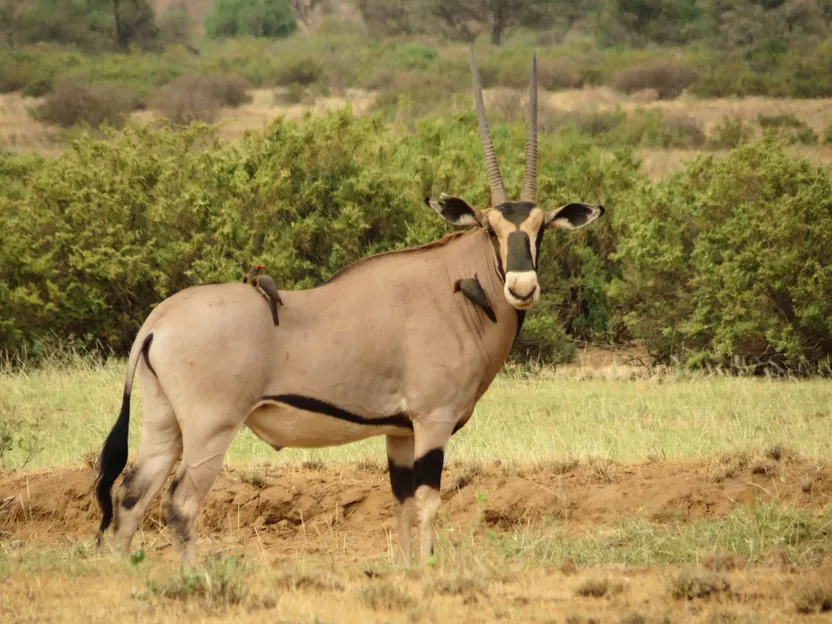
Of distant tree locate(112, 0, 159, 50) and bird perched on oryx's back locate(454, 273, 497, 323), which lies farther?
distant tree locate(112, 0, 159, 50)

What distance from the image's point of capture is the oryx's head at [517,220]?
286 inches

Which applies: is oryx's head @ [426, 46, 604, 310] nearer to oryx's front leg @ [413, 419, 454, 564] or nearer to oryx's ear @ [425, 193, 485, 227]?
oryx's ear @ [425, 193, 485, 227]

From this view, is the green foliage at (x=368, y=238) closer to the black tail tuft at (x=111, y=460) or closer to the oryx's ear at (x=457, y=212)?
the oryx's ear at (x=457, y=212)

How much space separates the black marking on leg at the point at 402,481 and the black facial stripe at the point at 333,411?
490 mm

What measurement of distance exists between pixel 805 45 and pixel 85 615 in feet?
180

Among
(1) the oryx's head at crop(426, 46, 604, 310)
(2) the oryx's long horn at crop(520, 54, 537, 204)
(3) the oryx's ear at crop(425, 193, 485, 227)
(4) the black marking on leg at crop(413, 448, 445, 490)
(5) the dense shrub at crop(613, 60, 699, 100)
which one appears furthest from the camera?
(5) the dense shrub at crop(613, 60, 699, 100)

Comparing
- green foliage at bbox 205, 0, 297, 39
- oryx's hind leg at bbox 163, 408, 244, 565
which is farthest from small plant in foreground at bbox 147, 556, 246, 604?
green foliage at bbox 205, 0, 297, 39

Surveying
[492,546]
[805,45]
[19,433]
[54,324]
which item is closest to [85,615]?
[492,546]

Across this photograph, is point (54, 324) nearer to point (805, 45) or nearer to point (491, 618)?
point (491, 618)

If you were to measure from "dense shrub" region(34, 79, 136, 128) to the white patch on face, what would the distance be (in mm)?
38281

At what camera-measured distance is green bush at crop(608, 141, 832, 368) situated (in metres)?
15.6

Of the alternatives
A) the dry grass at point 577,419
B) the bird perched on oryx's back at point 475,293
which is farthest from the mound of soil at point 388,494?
the bird perched on oryx's back at point 475,293

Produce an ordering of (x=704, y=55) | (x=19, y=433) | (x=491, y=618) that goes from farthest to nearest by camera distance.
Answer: (x=704, y=55) < (x=19, y=433) < (x=491, y=618)

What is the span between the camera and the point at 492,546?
25.6 feet
